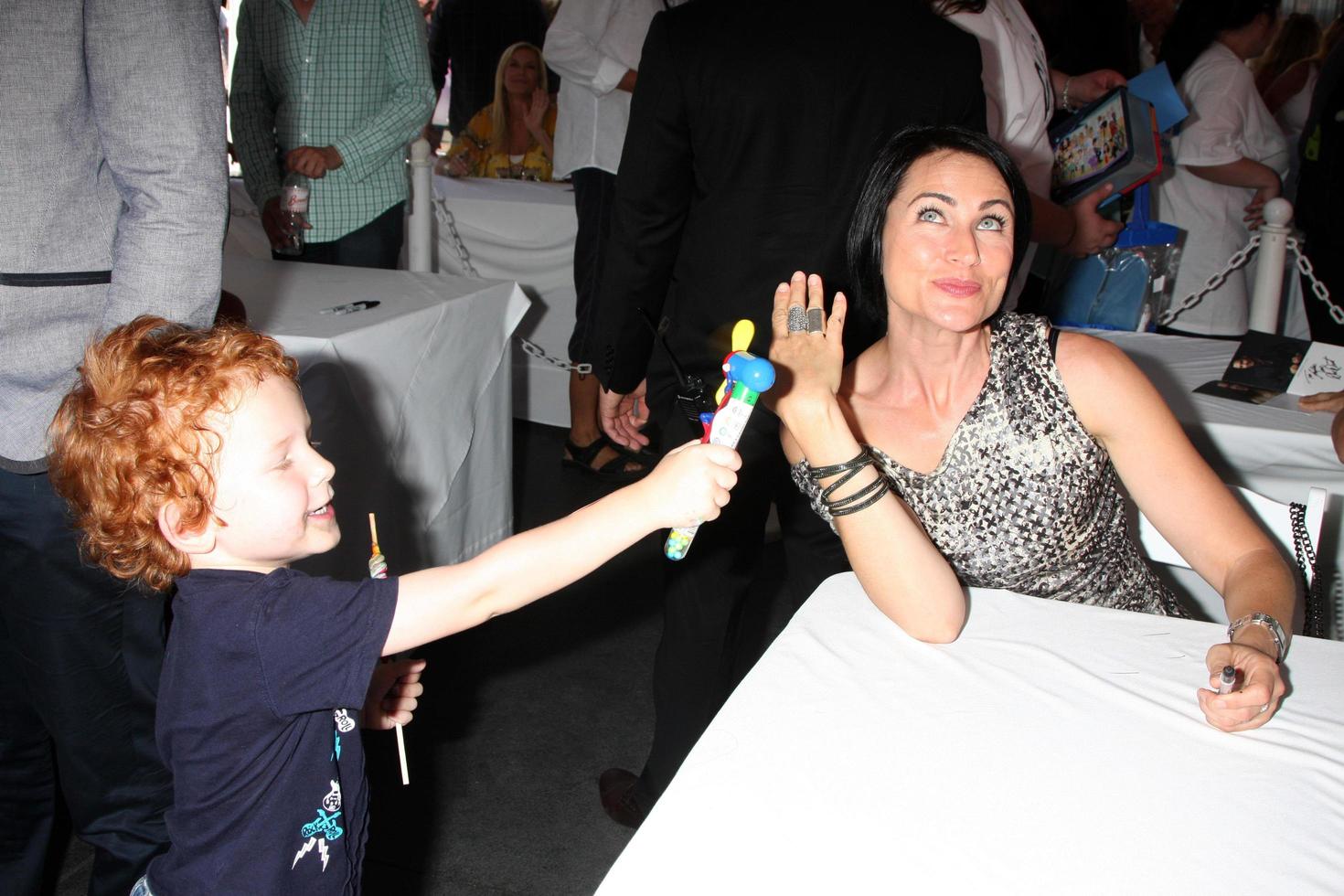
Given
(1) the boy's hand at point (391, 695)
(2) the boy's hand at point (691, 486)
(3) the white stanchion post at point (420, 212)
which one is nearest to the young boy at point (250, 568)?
(2) the boy's hand at point (691, 486)

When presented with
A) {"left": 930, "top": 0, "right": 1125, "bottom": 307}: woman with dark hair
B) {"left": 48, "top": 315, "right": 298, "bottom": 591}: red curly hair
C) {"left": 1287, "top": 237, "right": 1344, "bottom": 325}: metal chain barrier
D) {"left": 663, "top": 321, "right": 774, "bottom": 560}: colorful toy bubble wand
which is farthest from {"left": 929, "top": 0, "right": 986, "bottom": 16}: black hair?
{"left": 1287, "top": 237, "right": 1344, "bottom": 325}: metal chain barrier

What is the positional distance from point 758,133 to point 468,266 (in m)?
2.61

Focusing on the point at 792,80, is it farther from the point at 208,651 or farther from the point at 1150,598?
the point at 208,651

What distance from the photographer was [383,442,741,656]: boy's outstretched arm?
3.46 feet

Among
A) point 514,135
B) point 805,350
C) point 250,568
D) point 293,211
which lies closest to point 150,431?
point 250,568

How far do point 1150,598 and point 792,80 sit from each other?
992mm

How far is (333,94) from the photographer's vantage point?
309 centimetres

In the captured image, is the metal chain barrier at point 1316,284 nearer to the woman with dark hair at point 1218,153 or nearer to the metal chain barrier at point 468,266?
the woman with dark hair at point 1218,153

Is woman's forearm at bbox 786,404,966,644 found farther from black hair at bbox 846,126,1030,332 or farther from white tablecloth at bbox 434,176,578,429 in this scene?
white tablecloth at bbox 434,176,578,429

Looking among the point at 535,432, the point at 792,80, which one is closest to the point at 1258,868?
the point at 792,80

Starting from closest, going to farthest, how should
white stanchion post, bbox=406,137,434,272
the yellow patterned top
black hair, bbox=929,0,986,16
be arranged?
black hair, bbox=929,0,986,16, white stanchion post, bbox=406,137,434,272, the yellow patterned top

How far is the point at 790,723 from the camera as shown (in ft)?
3.44

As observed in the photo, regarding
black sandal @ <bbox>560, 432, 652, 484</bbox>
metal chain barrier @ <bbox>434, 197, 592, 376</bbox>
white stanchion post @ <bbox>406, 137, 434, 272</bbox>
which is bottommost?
black sandal @ <bbox>560, 432, 652, 484</bbox>

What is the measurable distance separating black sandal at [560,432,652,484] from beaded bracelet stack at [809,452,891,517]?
2.68m
